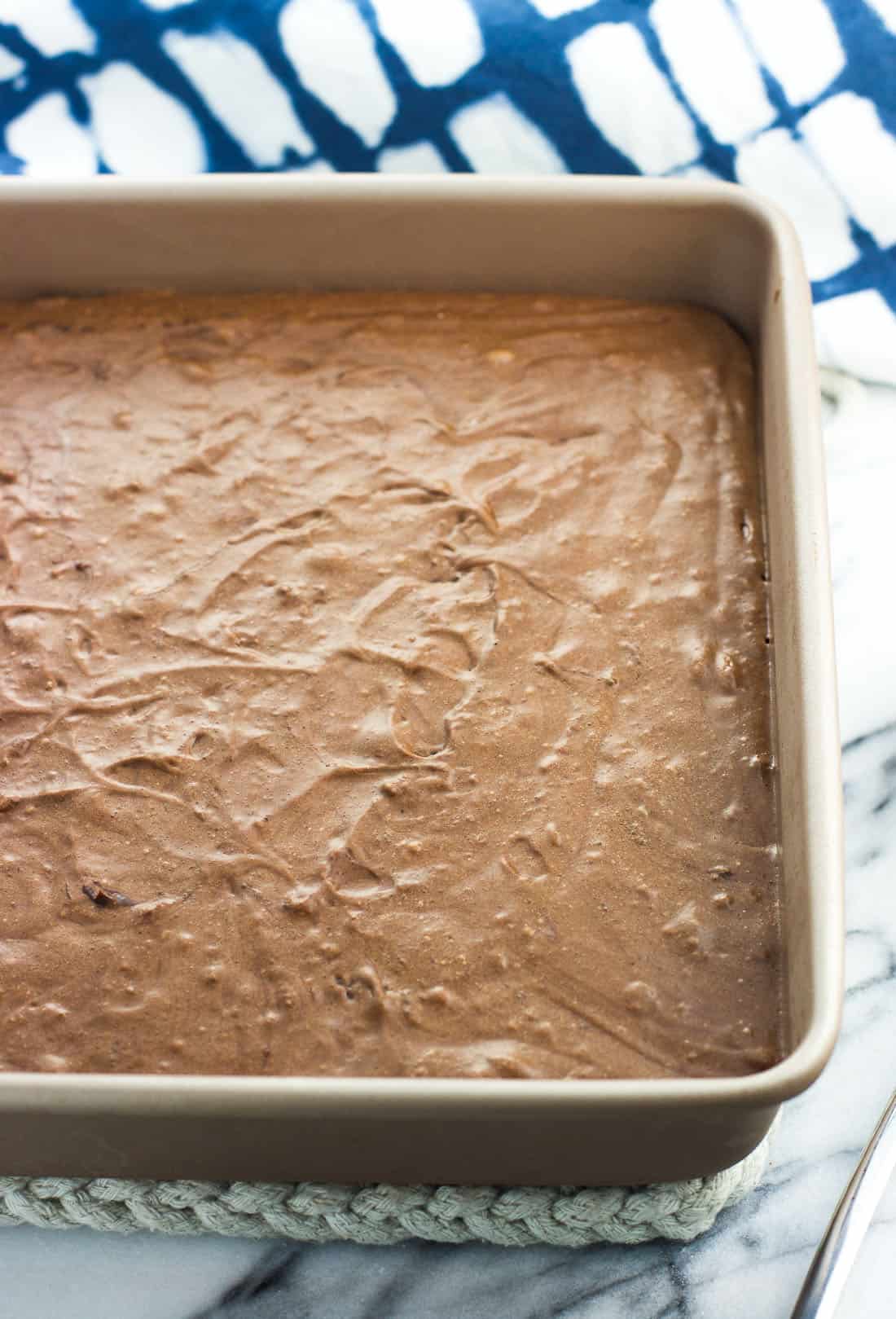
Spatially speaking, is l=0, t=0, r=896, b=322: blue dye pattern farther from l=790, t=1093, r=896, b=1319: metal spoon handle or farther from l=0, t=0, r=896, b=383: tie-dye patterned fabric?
l=790, t=1093, r=896, b=1319: metal spoon handle

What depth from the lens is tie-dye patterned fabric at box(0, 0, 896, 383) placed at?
1.89m

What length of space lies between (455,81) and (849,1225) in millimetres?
1358

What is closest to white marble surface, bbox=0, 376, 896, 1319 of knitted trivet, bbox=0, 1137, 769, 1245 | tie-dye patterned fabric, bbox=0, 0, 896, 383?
knitted trivet, bbox=0, 1137, 769, 1245

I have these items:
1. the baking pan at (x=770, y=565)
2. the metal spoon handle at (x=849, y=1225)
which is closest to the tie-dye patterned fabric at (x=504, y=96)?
the baking pan at (x=770, y=565)

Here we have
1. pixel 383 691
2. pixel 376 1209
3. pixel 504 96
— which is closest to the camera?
pixel 376 1209

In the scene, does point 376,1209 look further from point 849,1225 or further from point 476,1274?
point 849,1225

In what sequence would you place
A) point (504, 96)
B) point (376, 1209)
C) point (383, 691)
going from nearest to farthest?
point (376, 1209) < point (383, 691) < point (504, 96)

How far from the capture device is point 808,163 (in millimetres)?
1905

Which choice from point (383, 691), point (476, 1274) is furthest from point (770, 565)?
point (476, 1274)

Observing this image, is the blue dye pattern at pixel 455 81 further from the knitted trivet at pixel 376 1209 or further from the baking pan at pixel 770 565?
the knitted trivet at pixel 376 1209

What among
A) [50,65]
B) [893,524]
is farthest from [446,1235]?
[50,65]

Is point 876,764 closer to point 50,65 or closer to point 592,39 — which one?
point 592,39

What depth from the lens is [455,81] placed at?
1.92 metres

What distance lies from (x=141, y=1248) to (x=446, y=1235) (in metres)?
0.28
